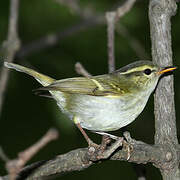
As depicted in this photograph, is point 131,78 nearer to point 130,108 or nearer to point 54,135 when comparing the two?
point 130,108

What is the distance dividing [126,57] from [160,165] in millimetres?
2473

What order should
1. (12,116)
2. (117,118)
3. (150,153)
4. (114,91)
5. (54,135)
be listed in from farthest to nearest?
1. (12,116)
2. (114,91)
3. (117,118)
4. (150,153)
5. (54,135)

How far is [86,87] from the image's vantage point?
4.18m

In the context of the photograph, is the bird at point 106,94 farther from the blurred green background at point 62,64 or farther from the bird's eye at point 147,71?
the blurred green background at point 62,64

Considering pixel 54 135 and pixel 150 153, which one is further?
pixel 150 153

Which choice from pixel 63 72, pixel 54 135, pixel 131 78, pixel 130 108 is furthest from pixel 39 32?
pixel 54 135

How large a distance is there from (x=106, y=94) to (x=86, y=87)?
0.92 ft

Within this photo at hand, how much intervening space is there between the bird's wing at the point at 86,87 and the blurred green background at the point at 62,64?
3.22 feet

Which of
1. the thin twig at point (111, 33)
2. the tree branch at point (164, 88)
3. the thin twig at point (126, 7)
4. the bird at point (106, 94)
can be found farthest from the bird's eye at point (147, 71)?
the thin twig at point (126, 7)

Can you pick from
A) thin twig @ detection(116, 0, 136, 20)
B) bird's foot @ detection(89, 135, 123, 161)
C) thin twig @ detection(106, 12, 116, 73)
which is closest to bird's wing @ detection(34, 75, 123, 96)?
thin twig @ detection(106, 12, 116, 73)

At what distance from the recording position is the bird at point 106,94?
3799 mm

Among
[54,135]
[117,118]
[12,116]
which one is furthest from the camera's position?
[12,116]

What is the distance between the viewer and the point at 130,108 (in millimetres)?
3873

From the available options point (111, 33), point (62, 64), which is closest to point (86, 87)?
point (111, 33)
